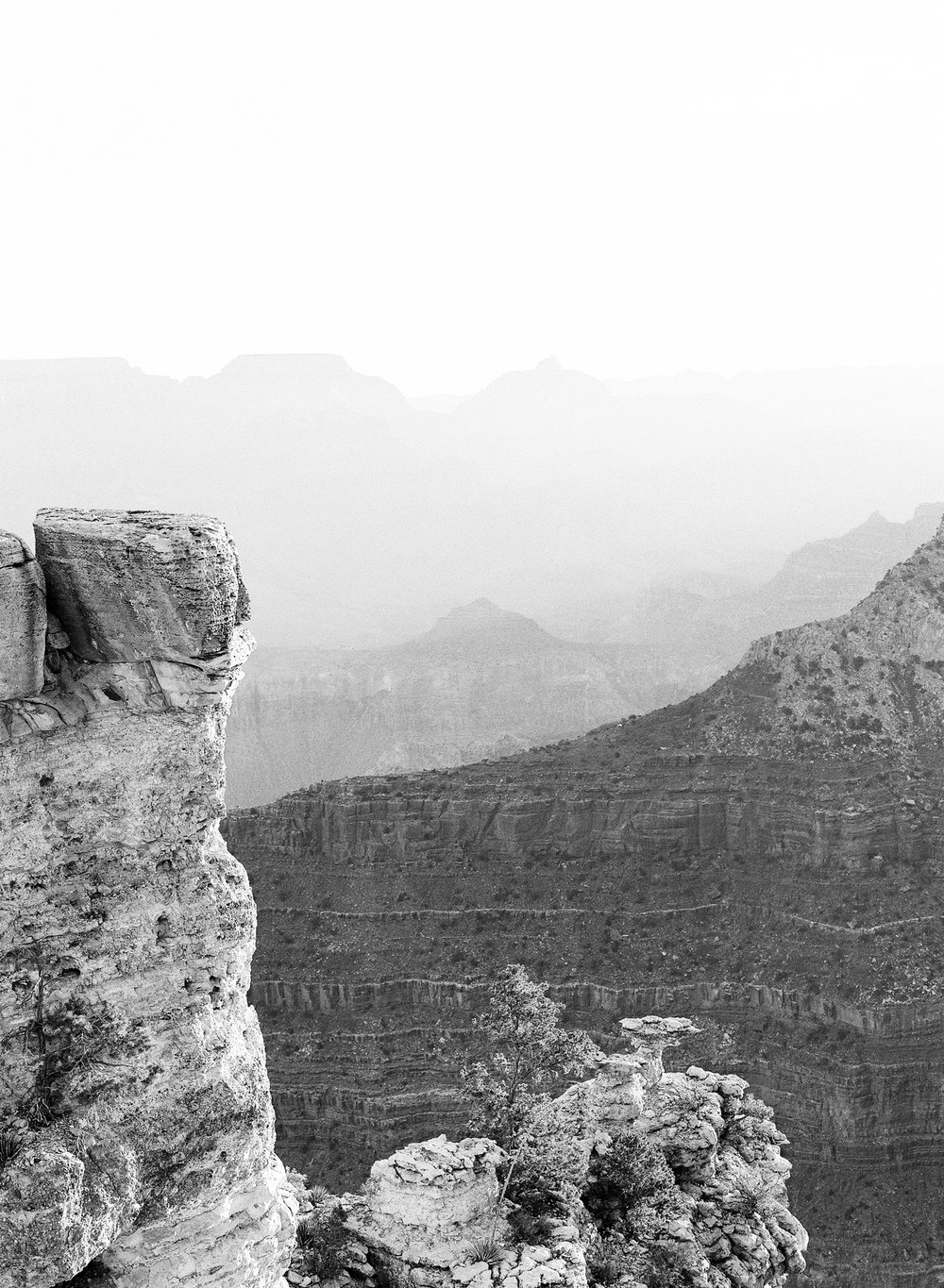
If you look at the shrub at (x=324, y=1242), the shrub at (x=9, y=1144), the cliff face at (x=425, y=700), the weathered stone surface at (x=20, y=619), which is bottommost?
the cliff face at (x=425, y=700)

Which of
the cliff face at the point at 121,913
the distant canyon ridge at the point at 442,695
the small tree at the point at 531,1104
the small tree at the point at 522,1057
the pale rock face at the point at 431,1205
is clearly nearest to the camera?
the cliff face at the point at 121,913

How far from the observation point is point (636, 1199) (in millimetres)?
29453

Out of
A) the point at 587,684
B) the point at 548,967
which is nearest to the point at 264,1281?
the point at 548,967

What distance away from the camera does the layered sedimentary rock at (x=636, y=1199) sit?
24484 millimetres

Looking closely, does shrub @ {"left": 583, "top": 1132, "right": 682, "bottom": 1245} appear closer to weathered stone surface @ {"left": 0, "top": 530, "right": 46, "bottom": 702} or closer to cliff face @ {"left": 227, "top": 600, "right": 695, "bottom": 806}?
weathered stone surface @ {"left": 0, "top": 530, "right": 46, "bottom": 702}

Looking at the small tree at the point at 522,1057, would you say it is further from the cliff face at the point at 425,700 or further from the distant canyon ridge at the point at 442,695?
the cliff face at the point at 425,700

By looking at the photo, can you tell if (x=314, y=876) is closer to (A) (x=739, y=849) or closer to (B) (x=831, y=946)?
(A) (x=739, y=849)

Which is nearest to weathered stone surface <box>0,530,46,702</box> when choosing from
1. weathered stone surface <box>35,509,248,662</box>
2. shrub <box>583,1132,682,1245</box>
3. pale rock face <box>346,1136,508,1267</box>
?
weathered stone surface <box>35,509,248,662</box>

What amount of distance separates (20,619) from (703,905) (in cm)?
5250

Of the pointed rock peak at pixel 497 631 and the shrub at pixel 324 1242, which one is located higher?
the shrub at pixel 324 1242

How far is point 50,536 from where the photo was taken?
584 inches

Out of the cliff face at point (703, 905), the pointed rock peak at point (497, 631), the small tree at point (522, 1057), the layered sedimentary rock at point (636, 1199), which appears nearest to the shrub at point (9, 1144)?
the layered sedimentary rock at point (636, 1199)

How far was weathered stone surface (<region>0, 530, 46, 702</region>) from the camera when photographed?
1409cm

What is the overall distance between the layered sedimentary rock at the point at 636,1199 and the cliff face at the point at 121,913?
905 centimetres
